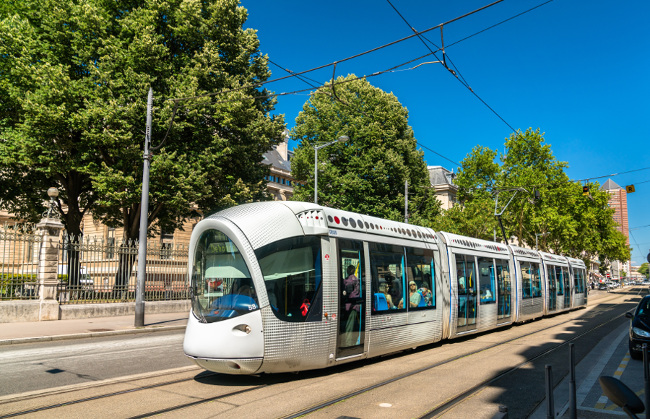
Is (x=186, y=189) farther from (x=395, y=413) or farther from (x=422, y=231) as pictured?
(x=395, y=413)

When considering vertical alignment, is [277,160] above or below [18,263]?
above

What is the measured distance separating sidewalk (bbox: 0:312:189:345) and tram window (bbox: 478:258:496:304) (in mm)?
9993

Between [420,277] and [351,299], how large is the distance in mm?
2973

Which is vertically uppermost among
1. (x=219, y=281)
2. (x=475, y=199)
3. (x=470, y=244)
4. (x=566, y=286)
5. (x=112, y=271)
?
(x=475, y=199)

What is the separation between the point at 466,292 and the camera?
44.4 ft

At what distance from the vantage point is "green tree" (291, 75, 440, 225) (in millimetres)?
34688

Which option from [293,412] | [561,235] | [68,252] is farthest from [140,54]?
[561,235]

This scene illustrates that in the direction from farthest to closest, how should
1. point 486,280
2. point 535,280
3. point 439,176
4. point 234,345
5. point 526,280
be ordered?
1. point 439,176
2. point 535,280
3. point 526,280
4. point 486,280
5. point 234,345

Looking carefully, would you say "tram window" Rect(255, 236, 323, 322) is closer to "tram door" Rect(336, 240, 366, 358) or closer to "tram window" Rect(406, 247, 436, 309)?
"tram door" Rect(336, 240, 366, 358)

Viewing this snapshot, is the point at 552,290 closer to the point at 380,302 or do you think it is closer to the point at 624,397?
the point at 380,302

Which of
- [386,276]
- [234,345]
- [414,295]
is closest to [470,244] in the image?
[414,295]

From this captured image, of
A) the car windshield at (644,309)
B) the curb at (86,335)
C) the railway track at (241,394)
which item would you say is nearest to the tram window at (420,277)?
the railway track at (241,394)

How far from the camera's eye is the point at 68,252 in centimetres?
1827

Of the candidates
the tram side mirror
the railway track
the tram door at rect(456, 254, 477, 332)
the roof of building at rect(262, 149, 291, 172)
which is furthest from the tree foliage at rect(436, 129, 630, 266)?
the tram side mirror
